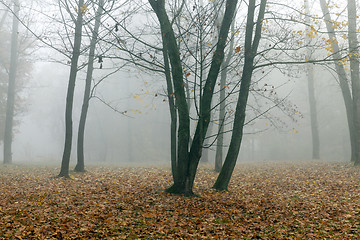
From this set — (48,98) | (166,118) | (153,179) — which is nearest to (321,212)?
(153,179)

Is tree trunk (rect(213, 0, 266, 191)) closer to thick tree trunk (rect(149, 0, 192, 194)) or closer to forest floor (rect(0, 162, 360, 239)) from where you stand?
forest floor (rect(0, 162, 360, 239))

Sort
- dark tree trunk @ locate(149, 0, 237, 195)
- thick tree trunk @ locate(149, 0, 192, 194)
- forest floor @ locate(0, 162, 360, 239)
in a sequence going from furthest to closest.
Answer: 1. thick tree trunk @ locate(149, 0, 192, 194)
2. dark tree trunk @ locate(149, 0, 237, 195)
3. forest floor @ locate(0, 162, 360, 239)

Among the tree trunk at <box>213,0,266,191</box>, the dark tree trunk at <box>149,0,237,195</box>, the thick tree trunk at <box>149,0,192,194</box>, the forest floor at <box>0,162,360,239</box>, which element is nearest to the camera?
the forest floor at <box>0,162,360,239</box>

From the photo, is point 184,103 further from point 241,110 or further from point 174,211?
point 174,211

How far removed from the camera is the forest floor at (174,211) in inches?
221

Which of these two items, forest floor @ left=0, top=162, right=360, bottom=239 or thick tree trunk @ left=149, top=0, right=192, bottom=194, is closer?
forest floor @ left=0, top=162, right=360, bottom=239

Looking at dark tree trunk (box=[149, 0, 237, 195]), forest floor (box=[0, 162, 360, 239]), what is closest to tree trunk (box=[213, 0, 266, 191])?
forest floor (box=[0, 162, 360, 239])

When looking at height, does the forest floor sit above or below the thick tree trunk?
below

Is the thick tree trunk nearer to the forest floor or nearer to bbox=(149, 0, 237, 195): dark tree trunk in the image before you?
bbox=(149, 0, 237, 195): dark tree trunk

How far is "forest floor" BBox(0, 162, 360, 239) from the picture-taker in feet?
18.4

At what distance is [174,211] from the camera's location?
6.85 meters

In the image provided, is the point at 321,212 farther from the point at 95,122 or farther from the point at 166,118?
the point at 95,122

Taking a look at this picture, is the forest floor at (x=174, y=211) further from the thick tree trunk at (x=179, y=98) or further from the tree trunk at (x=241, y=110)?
the thick tree trunk at (x=179, y=98)

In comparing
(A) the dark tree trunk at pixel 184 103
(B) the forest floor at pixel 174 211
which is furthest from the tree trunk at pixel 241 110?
(A) the dark tree trunk at pixel 184 103
